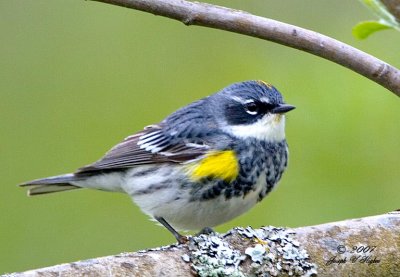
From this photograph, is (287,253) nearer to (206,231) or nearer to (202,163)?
(206,231)

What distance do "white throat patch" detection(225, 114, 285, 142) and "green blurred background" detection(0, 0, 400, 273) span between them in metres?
Answer: 0.11

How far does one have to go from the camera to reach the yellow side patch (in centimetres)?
451

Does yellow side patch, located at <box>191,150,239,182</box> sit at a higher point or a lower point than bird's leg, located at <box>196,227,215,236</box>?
higher

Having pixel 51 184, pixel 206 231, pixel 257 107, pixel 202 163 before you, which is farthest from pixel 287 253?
pixel 51 184

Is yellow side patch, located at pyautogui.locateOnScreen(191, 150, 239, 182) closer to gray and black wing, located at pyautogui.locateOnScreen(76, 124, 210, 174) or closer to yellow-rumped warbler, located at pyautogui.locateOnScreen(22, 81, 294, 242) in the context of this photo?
yellow-rumped warbler, located at pyautogui.locateOnScreen(22, 81, 294, 242)

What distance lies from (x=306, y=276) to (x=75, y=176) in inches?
85.5

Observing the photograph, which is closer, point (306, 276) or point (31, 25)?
point (306, 276)

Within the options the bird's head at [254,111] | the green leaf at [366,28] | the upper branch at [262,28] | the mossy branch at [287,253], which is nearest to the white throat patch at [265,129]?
the bird's head at [254,111]

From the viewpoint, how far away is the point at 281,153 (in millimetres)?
4840

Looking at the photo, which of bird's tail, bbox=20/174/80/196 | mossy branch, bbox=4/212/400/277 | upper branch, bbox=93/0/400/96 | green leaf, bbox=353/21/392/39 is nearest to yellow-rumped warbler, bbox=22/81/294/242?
bird's tail, bbox=20/174/80/196

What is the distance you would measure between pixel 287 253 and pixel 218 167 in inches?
40.0

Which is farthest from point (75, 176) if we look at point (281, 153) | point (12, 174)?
point (281, 153)

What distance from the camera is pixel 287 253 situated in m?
3.62

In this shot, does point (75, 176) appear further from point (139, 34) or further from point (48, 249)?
point (139, 34)
